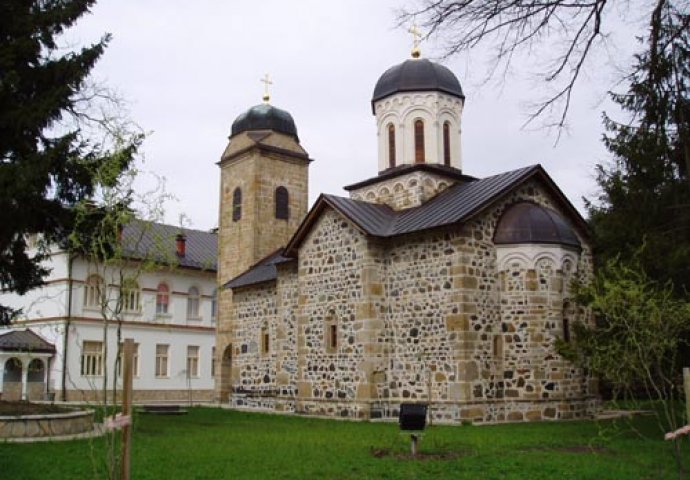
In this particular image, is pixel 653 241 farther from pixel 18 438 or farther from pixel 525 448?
pixel 18 438

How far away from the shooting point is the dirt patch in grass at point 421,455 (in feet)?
35.8

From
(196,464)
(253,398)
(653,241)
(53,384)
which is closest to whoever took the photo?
(196,464)

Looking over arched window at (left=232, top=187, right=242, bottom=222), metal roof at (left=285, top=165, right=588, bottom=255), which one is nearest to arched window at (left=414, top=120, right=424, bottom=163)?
metal roof at (left=285, top=165, right=588, bottom=255)

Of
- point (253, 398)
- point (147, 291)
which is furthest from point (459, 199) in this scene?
point (147, 291)

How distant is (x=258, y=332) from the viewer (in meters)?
24.9

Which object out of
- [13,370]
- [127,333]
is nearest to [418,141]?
[127,333]

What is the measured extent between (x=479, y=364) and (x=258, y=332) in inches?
392

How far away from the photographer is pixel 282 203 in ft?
99.0

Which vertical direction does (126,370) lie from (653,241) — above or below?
below

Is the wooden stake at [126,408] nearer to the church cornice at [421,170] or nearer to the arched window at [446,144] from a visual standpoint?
the church cornice at [421,170]

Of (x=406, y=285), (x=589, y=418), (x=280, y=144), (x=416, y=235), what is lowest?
(x=589, y=418)

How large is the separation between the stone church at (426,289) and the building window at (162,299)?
1026cm

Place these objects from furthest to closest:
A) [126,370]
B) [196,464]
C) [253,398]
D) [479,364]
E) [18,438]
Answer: [253,398] → [479,364] → [18,438] → [196,464] → [126,370]

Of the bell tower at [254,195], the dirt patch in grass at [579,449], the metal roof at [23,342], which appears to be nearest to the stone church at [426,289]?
the bell tower at [254,195]
